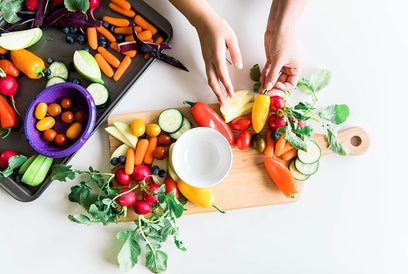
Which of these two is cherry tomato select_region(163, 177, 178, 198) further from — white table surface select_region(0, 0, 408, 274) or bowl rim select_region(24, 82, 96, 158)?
bowl rim select_region(24, 82, 96, 158)

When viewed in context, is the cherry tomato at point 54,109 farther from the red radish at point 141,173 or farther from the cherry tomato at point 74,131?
the red radish at point 141,173

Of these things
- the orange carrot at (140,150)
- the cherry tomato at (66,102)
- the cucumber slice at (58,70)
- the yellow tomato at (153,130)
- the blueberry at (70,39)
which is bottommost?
the orange carrot at (140,150)

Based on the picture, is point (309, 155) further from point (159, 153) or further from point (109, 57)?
point (109, 57)

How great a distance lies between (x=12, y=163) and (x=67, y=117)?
10.8 inches

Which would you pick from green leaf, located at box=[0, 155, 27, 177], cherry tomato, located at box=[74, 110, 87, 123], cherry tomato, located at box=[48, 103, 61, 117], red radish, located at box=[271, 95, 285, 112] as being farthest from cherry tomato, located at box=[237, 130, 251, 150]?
green leaf, located at box=[0, 155, 27, 177]

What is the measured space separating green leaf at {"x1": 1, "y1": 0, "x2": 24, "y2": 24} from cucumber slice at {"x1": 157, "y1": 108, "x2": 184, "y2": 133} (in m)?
0.73

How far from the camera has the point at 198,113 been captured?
4.83 feet

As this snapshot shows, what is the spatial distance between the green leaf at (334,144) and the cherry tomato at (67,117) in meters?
1.04

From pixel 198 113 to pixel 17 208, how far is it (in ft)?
2.81

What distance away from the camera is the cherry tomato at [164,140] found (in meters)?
1.48

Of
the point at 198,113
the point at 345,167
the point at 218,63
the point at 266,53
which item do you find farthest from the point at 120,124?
the point at 345,167

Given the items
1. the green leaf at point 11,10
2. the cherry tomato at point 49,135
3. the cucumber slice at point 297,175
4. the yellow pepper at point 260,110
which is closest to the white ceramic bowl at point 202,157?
the yellow pepper at point 260,110

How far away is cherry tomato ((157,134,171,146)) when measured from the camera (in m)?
1.48

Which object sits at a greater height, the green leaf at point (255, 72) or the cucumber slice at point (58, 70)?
the green leaf at point (255, 72)
